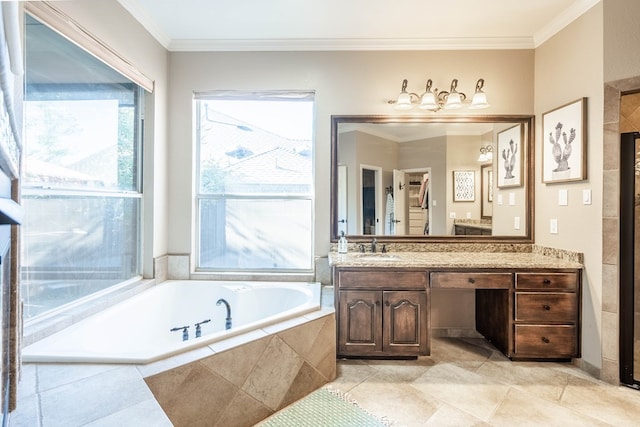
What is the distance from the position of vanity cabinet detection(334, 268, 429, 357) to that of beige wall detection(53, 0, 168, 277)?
169 cm

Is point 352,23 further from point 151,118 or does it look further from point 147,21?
point 151,118

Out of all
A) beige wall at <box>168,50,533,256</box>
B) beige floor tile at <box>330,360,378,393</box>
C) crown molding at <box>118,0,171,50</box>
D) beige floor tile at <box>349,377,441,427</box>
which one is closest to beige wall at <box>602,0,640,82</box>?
beige wall at <box>168,50,533,256</box>

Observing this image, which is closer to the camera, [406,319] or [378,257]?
[406,319]

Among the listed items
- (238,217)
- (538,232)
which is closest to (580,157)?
(538,232)

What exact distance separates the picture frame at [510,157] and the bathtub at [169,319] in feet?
6.47

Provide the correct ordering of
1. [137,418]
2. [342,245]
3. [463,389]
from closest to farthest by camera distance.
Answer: [137,418] → [463,389] → [342,245]

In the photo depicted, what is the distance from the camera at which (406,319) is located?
7.47 feet

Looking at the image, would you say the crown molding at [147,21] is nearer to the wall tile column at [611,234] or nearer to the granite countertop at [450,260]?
the granite countertop at [450,260]

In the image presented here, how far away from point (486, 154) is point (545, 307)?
4.48 ft

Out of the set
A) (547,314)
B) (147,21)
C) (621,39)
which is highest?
(147,21)

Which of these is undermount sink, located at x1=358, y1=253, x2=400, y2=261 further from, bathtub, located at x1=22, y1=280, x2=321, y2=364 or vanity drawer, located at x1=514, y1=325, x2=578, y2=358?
vanity drawer, located at x1=514, y1=325, x2=578, y2=358

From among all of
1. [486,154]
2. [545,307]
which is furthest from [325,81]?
[545,307]

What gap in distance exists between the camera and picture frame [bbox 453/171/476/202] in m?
2.78

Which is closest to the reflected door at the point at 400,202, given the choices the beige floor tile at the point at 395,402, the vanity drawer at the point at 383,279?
the vanity drawer at the point at 383,279
